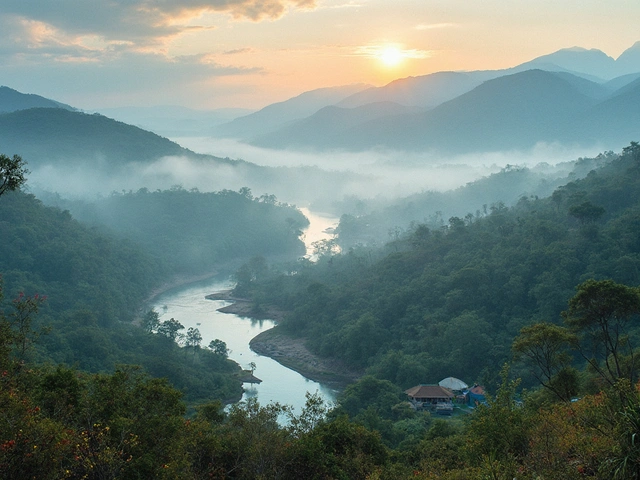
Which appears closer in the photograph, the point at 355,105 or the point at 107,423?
the point at 107,423

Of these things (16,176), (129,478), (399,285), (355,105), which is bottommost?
(399,285)

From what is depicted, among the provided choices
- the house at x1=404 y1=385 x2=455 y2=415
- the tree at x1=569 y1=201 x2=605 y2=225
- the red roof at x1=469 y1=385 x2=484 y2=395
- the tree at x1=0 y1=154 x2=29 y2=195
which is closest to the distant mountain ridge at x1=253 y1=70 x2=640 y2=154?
the tree at x1=569 y1=201 x2=605 y2=225

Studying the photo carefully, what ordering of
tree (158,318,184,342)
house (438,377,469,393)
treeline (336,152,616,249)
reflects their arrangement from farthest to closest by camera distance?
1. treeline (336,152,616,249)
2. tree (158,318,184,342)
3. house (438,377,469,393)

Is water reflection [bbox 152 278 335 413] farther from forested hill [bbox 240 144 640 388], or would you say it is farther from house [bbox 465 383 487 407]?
house [bbox 465 383 487 407]

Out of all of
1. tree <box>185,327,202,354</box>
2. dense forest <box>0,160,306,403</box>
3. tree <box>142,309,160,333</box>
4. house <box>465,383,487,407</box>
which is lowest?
house <box>465,383,487,407</box>

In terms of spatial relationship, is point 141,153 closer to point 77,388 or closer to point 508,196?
point 508,196

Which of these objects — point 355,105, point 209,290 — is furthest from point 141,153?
point 355,105

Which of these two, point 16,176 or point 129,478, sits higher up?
point 16,176
